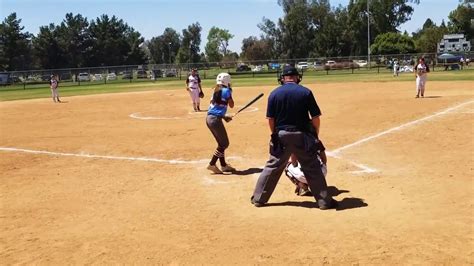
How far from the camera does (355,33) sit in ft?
343

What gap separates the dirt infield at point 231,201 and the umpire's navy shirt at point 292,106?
1128 millimetres

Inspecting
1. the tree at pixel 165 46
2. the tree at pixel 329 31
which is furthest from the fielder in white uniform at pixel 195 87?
the tree at pixel 165 46

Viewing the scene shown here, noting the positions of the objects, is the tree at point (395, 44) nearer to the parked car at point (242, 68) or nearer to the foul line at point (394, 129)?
the parked car at point (242, 68)

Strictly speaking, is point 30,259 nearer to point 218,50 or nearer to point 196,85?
point 196,85

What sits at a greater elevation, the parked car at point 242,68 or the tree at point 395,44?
the tree at point 395,44

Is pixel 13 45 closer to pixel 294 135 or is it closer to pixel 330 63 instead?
pixel 330 63

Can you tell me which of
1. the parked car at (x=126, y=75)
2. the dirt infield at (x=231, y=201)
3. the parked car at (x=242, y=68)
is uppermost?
the parked car at (x=242, y=68)

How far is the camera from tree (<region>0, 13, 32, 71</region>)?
93.3 m

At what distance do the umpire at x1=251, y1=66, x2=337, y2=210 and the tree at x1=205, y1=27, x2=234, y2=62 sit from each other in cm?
12171

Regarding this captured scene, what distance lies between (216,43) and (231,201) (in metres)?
125

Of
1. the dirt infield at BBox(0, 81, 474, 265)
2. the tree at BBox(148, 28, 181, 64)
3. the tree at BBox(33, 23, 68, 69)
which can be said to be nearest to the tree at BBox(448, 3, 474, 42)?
the tree at BBox(148, 28, 181, 64)

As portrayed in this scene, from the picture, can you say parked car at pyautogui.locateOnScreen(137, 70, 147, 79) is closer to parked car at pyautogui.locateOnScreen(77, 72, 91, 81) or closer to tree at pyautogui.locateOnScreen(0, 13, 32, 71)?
parked car at pyautogui.locateOnScreen(77, 72, 91, 81)

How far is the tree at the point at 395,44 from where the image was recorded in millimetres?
88438

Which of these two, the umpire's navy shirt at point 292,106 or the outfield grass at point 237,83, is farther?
the outfield grass at point 237,83
